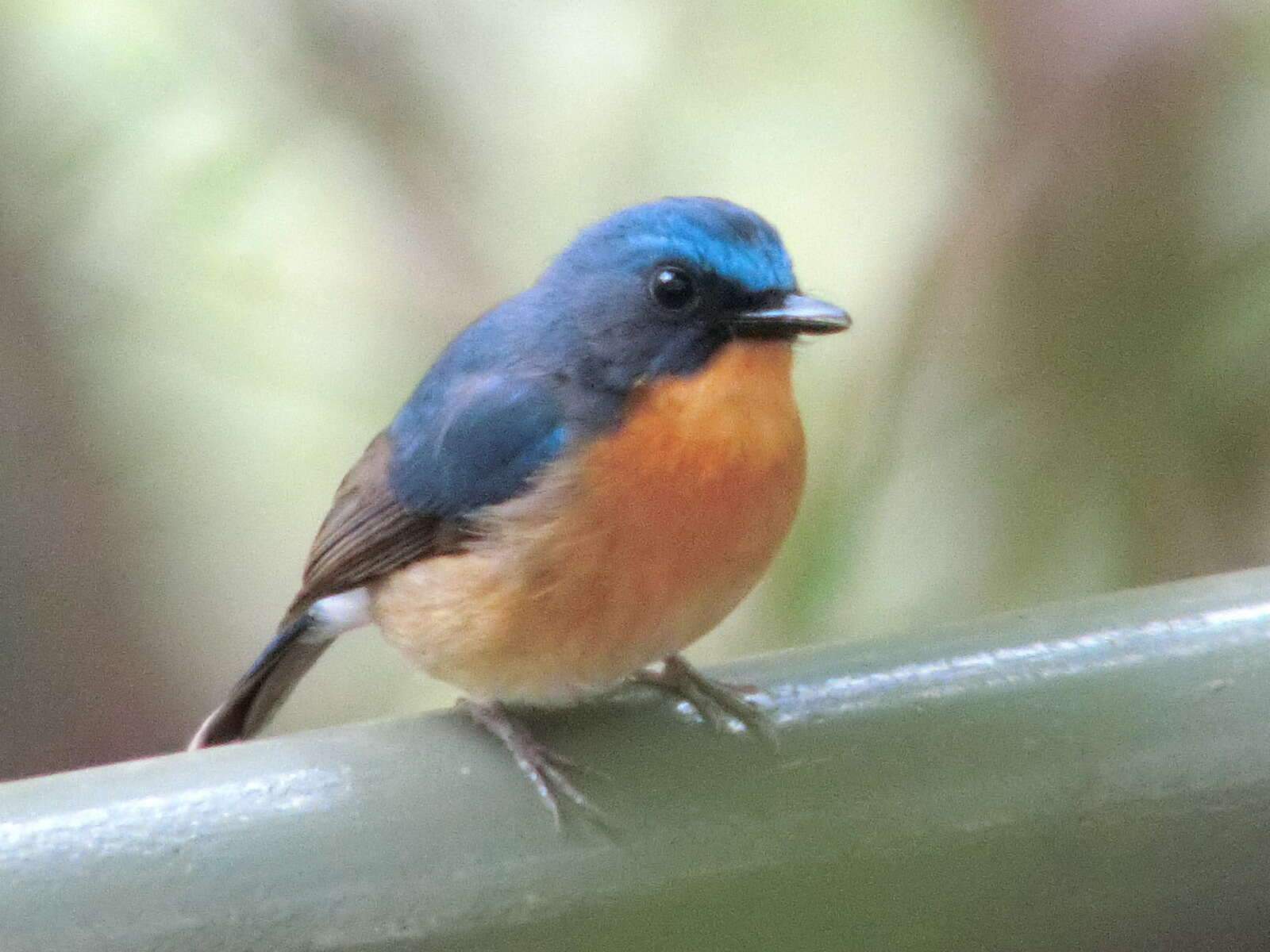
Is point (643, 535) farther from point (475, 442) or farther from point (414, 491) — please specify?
point (414, 491)

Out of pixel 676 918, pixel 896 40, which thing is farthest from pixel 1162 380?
pixel 676 918

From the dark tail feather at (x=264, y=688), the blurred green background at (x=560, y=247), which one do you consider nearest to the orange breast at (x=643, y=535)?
the blurred green background at (x=560, y=247)

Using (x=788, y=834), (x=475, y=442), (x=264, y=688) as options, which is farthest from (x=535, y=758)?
(x=264, y=688)

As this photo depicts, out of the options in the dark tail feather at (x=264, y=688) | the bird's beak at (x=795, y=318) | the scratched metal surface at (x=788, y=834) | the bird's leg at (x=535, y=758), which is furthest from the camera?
the dark tail feather at (x=264, y=688)

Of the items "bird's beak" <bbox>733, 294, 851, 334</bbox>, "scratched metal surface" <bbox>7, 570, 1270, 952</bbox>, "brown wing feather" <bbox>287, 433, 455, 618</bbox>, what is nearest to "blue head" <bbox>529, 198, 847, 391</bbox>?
"bird's beak" <bbox>733, 294, 851, 334</bbox>

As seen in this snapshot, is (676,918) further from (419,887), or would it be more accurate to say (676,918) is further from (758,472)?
(758,472)

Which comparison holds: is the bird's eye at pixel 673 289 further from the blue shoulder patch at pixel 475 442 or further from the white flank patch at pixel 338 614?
the white flank patch at pixel 338 614
